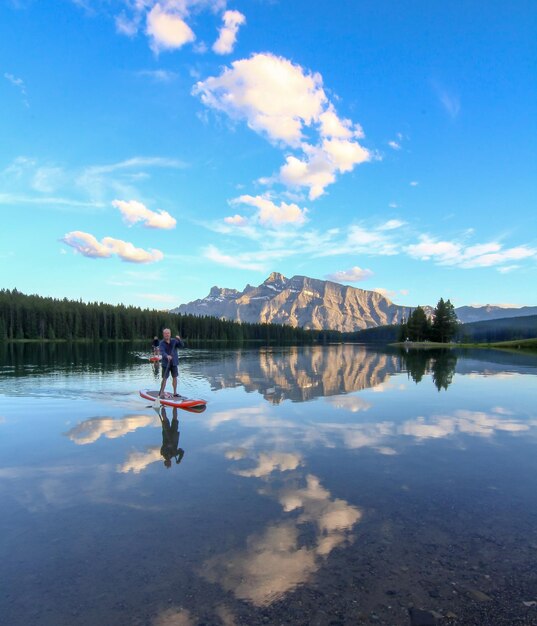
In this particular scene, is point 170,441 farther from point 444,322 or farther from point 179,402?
point 444,322

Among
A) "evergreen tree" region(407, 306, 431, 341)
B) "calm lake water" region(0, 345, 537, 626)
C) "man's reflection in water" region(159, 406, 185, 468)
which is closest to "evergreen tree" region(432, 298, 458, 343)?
"evergreen tree" region(407, 306, 431, 341)

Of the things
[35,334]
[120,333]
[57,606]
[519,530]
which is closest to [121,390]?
[57,606]

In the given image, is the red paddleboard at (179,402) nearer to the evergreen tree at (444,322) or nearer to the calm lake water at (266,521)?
the calm lake water at (266,521)

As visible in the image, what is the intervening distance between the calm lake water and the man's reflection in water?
0.35ft

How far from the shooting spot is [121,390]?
2673 cm

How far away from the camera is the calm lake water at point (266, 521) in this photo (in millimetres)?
5723

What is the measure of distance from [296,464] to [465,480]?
184 inches

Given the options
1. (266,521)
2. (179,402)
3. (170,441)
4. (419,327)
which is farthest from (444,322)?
(266,521)

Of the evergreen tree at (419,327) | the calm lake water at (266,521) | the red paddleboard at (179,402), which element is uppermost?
the evergreen tree at (419,327)

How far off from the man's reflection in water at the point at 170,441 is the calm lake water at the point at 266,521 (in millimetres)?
106

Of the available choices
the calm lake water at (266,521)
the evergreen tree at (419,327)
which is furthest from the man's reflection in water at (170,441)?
the evergreen tree at (419,327)

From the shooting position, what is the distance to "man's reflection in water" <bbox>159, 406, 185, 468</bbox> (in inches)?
489

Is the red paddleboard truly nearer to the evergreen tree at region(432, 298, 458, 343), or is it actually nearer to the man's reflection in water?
the man's reflection in water

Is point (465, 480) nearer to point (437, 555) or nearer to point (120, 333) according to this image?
point (437, 555)
